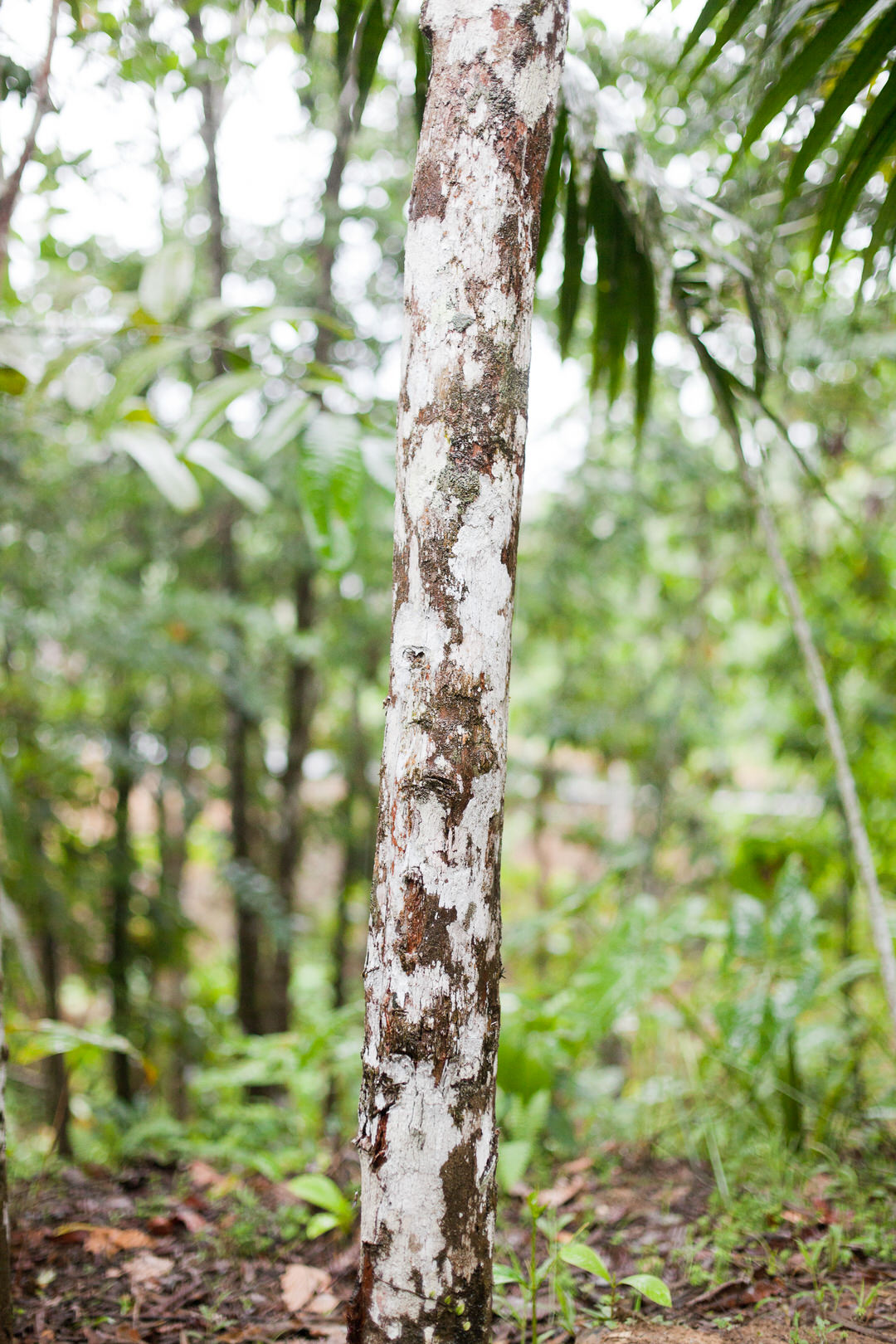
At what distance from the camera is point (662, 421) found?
4586 mm

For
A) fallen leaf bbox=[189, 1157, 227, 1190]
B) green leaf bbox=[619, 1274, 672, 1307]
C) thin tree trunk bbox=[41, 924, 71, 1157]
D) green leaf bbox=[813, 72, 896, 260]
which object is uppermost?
green leaf bbox=[813, 72, 896, 260]

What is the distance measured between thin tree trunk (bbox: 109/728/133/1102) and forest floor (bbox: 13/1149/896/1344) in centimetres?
311

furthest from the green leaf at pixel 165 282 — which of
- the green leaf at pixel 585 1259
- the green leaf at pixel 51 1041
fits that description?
the green leaf at pixel 585 1259

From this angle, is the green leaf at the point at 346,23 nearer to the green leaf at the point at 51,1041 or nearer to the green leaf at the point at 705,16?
the green leaf at the point at 705,16

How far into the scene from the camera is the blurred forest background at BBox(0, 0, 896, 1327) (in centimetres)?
185

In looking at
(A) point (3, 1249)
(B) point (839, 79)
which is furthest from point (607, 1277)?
(B) point (839, 79)

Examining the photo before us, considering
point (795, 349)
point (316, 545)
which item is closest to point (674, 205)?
point (316, 545)

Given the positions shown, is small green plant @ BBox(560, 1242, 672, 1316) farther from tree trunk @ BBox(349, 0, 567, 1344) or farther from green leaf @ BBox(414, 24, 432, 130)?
green leaf @ BBox(414, 24, 432, 130)

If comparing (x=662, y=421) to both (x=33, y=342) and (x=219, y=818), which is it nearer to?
(x=33, y=342)

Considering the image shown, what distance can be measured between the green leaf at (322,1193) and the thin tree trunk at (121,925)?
365 cm

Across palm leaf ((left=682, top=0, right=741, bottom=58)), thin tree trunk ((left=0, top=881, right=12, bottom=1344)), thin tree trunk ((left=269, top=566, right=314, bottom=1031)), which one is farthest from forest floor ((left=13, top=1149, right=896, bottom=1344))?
thin tree trunk ((left=269, top=566, right=314, bottom=1031))

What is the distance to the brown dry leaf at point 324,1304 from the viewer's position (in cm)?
148

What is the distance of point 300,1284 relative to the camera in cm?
158

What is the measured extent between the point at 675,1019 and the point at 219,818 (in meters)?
9.54
